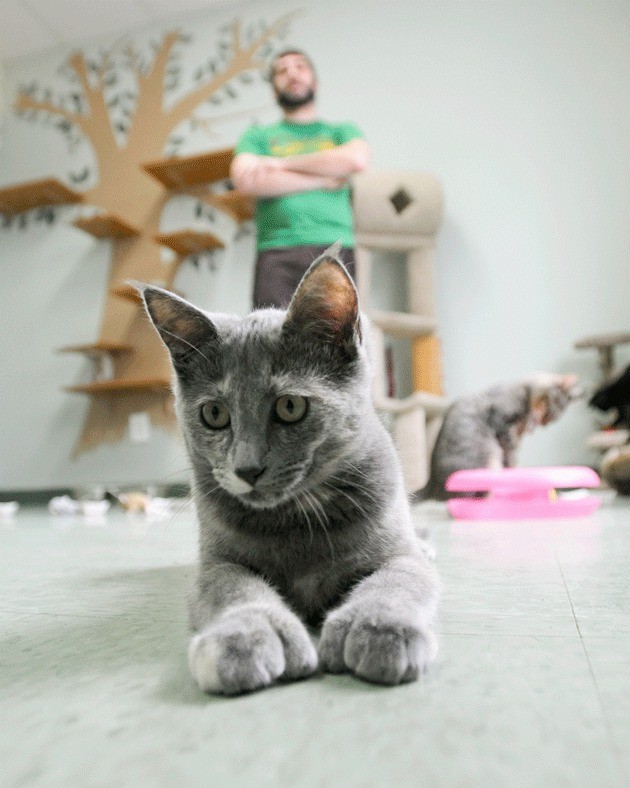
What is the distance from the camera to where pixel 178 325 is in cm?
85

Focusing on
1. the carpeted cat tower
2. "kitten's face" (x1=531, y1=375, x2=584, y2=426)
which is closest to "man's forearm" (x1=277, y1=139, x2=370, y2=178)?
the carpeted cat tower

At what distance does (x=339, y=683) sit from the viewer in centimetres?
58

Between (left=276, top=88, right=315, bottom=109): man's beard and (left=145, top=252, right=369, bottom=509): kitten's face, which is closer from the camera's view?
(left=145, top=252, right=369, bottom=509): kitten's face

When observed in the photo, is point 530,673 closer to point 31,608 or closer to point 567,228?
point 31,608

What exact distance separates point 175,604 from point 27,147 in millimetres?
4496

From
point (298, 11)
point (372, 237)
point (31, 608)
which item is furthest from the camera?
point (298, 11)

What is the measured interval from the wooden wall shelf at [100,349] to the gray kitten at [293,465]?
3200 millimetres

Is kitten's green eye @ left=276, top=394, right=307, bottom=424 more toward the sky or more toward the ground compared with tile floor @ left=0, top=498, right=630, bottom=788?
more toward the sky

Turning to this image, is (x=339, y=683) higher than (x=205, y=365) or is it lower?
lower

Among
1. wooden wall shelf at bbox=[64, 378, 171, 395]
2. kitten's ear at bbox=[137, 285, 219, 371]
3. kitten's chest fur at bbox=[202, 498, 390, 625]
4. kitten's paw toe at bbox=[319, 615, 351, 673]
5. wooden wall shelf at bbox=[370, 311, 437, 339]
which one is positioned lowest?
kitten's paw toe at bbox=[319, 615, 351, 673]

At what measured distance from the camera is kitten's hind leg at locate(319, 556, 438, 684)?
569 millimetres

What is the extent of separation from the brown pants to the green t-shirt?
0.03m

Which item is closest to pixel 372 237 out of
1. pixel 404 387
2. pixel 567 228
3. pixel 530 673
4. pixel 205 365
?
pixel 404 387

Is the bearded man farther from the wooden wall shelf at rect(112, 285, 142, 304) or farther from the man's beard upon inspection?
the wooden wall shelf at rect(112, 285, 142, 304)
